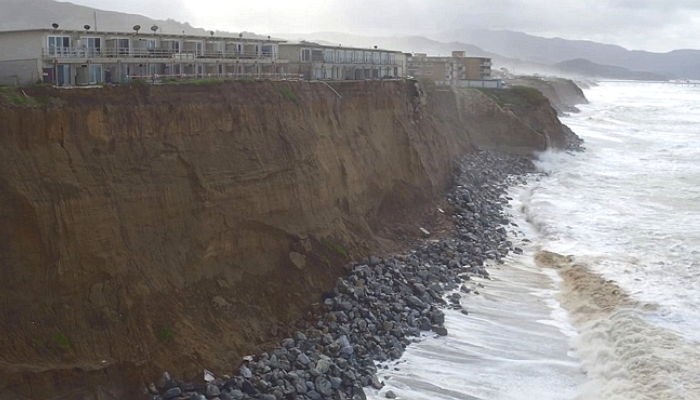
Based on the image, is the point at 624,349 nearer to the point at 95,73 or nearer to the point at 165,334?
the point at 165,334

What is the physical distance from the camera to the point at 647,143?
8288cm

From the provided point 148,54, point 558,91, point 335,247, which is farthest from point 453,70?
point 148,54

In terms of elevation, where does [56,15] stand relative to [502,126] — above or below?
above

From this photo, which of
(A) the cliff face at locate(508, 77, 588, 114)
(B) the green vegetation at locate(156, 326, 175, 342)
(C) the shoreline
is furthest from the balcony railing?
(A) the cliff face at locate(508, 77, 588, 114)

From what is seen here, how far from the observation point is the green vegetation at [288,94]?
29.7 metres

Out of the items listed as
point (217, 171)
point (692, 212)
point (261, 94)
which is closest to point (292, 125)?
point (261, 94)

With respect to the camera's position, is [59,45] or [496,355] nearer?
[496,355]

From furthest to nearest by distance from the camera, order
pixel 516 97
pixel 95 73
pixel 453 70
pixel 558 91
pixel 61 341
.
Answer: pixel 558 91 < pixel 453 70 < pixel 516 97 < pixel 95 73 < pixel 61 341

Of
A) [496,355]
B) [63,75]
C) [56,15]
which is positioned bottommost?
[496,355]

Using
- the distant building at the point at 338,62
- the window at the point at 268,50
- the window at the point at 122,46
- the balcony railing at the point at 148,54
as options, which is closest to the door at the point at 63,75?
the balcony railing at the point at 148,54

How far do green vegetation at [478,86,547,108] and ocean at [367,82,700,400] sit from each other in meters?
21.3

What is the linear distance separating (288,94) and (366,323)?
10093 millimetres

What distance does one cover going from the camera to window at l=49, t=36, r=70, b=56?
77.7 ft

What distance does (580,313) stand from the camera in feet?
90.7
